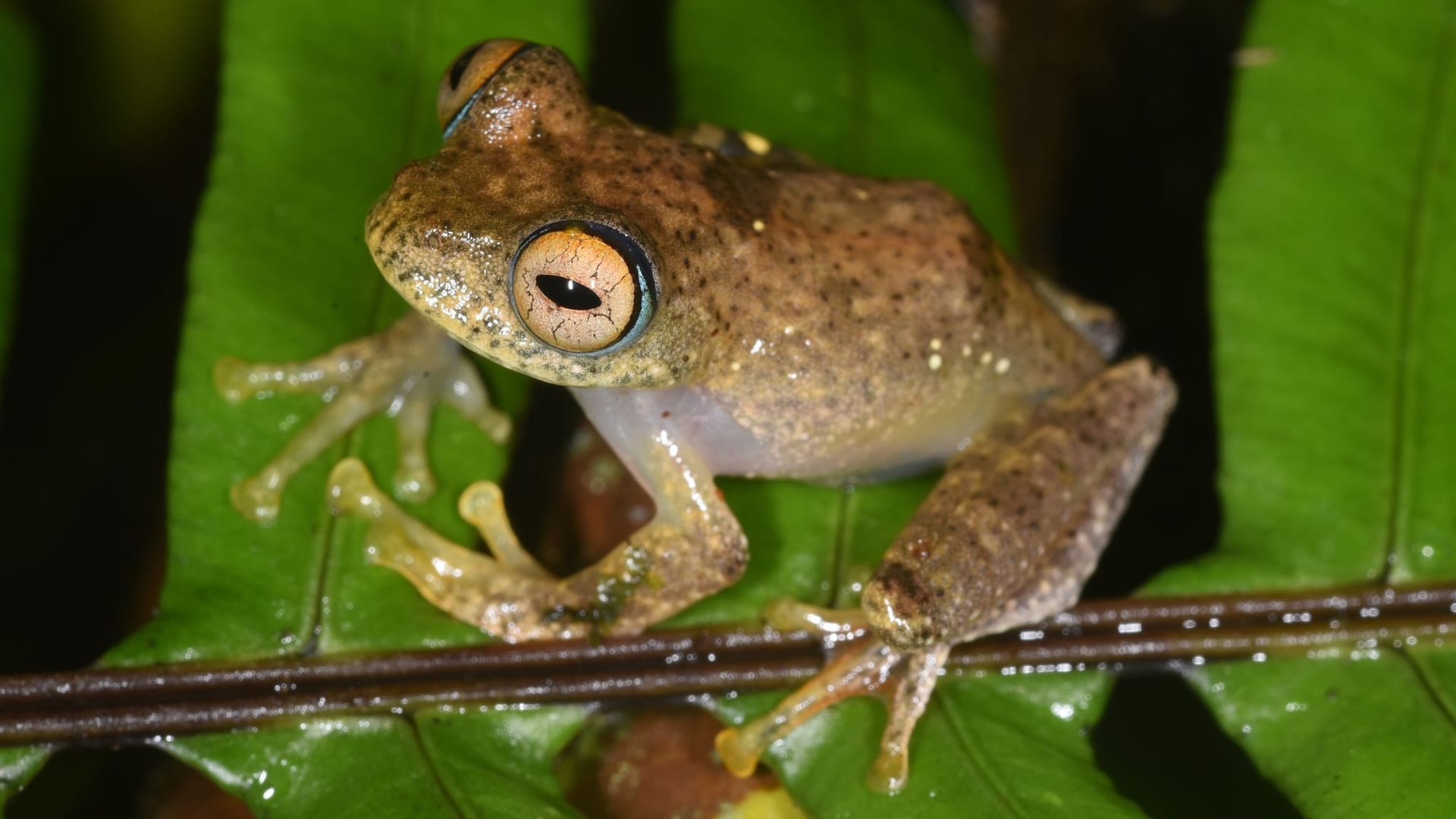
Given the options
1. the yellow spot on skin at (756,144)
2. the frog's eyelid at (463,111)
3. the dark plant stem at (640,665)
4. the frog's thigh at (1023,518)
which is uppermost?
the frog's eyelid at (463,111)

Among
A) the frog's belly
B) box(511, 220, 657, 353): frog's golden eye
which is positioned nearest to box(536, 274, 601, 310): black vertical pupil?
box(511, 220, 657, 353): frog's golden eye

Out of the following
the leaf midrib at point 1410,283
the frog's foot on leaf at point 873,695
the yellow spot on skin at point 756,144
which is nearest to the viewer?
the frog's foot on leaf at point 873,695

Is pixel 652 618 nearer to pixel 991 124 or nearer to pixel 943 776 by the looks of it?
pixel 943 776

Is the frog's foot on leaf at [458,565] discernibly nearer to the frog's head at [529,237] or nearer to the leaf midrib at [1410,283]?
the frog's head at [529,237]

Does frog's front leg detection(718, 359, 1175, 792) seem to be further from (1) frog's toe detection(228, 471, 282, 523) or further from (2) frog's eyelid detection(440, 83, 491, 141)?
(2) frog's eyelid detection(440, 83, 491, 141)

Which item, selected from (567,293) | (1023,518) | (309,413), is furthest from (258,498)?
(1023,518)

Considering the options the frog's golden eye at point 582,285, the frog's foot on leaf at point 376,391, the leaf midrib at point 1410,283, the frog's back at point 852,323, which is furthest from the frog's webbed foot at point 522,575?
the leaf midrib at point 1410,283
